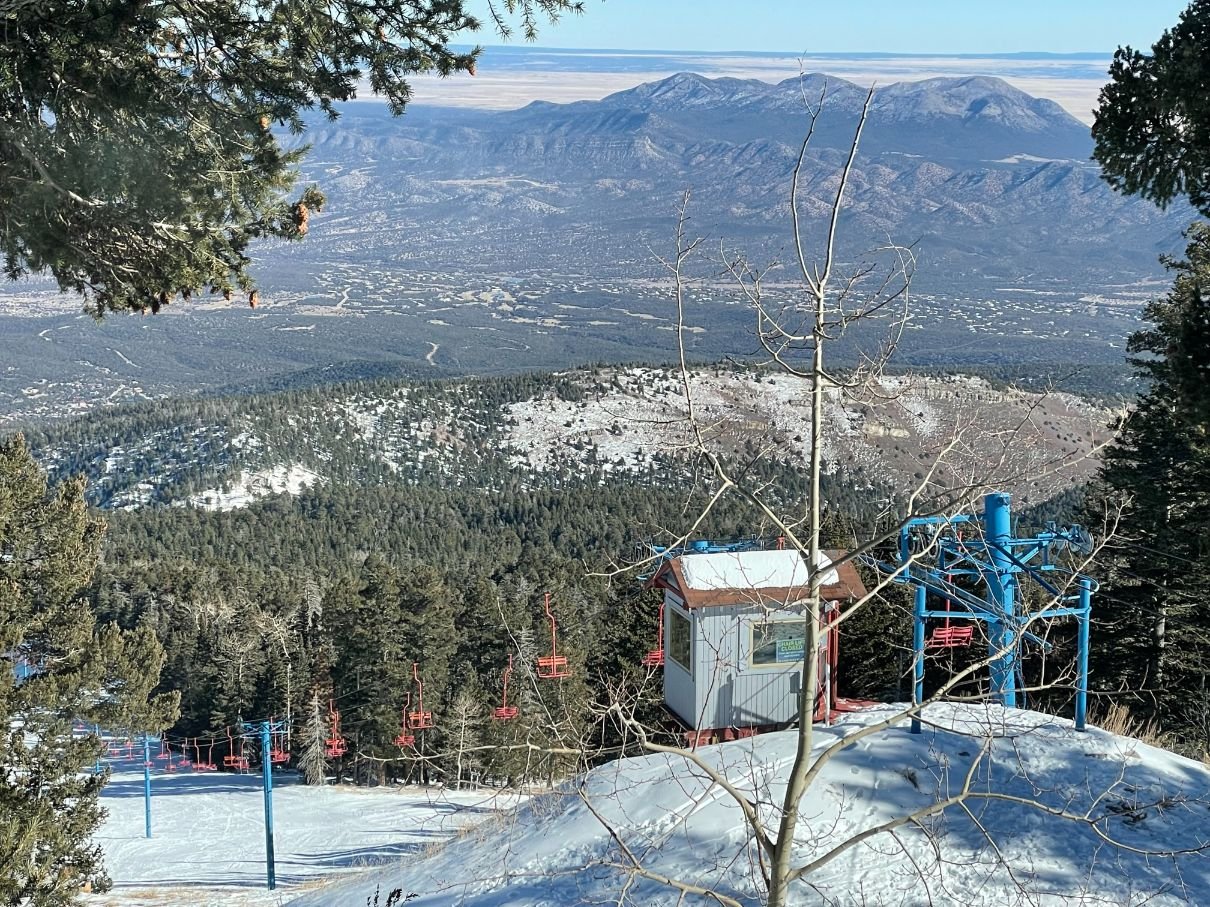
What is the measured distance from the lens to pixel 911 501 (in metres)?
5.65

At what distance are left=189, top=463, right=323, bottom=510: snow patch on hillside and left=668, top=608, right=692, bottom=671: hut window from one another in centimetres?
10335

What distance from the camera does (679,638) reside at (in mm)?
15719

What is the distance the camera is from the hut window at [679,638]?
15347 millimetres

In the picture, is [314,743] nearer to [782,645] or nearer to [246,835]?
[246,835]

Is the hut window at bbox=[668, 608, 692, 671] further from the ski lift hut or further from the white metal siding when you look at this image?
the white metal siding

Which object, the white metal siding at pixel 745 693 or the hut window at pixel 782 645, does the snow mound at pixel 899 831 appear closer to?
the hut window at pixel 782 645

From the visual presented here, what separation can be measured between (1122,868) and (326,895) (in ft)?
29.2

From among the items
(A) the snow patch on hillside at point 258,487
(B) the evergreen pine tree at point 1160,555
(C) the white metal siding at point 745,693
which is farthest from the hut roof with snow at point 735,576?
(A) the snow patch on hillside at point 258,487

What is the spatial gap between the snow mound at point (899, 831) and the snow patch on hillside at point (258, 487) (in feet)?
351

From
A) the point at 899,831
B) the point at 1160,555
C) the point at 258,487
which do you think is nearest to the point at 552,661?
the point at 1160,555

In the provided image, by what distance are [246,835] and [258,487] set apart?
305 feet

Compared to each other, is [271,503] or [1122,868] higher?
[1122,868]

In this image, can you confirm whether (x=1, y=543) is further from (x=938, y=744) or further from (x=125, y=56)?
(x=938, y=744)

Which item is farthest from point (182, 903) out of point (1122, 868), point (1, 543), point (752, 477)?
point (752, 477)
